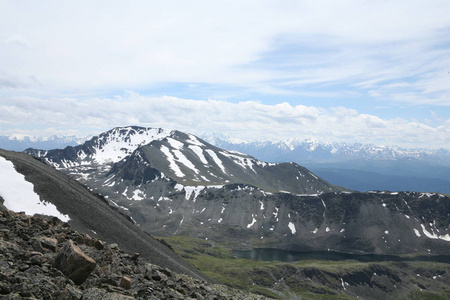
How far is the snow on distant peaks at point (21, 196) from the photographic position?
69188 millimetres

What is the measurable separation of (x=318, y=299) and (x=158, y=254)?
103 metres

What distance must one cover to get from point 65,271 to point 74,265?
0.69m

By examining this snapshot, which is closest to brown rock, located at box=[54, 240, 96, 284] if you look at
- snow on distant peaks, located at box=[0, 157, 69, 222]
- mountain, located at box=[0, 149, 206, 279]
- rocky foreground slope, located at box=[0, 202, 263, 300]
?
rocky foreground slope, located at box=[0, 202, 263, 300]

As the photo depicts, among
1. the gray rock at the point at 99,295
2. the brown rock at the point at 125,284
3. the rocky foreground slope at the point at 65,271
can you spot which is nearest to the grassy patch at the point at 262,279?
the rocky foreground slope at the point at 65,271

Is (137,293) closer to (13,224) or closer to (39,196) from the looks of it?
(13,224)

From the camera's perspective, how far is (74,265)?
73.2 ft

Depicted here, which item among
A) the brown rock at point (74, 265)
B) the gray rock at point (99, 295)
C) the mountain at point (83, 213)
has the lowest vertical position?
the mountain at point (83, 213)

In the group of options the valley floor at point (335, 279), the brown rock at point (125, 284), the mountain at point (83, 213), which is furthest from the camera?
the valley floor at point (335, 279)

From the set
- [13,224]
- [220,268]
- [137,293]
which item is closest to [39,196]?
[13,224]

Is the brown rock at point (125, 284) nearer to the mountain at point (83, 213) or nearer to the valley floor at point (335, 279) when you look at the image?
the mountain at point (83, 213)

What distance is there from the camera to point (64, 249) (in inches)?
912

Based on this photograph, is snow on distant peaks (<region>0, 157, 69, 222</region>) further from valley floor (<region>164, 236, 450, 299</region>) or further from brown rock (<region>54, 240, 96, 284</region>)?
valley floor (<region>164, 236, 450, 299</region>)

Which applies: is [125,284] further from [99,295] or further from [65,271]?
[65,271]

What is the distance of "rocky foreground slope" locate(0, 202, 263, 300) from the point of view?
1908 cm
